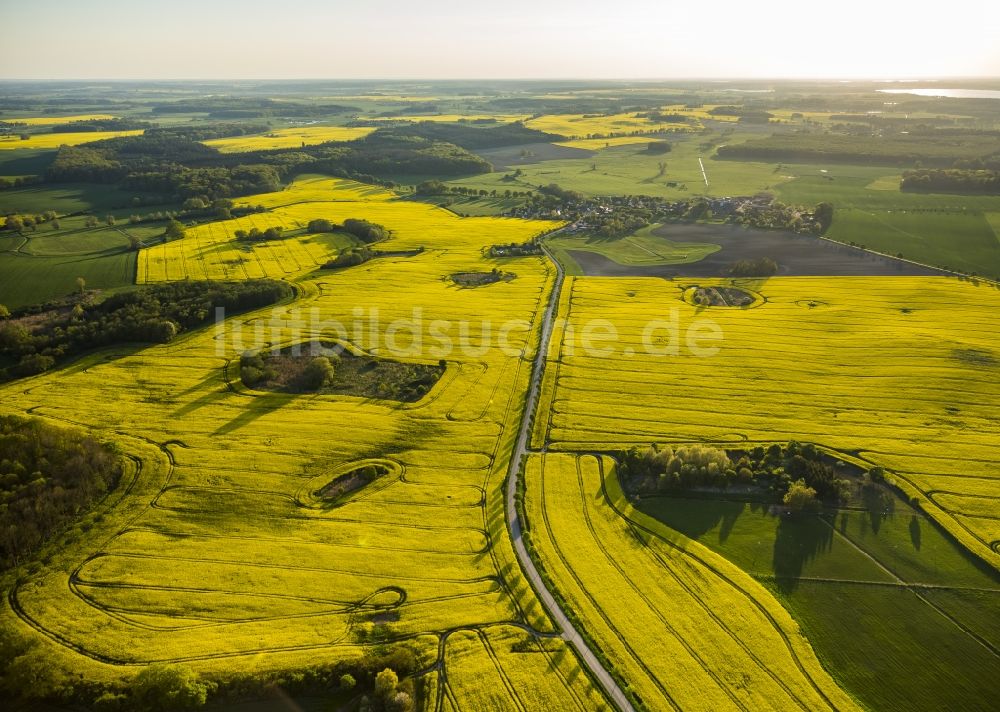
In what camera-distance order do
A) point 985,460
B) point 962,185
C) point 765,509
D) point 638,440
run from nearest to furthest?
point 765,509
point 985,460
point 638,440
point 962,185

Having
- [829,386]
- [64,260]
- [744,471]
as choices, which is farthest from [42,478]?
[64,260]

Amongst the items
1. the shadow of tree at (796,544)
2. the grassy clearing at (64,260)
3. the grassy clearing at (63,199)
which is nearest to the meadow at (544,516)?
the shadow of tree at (796,544)

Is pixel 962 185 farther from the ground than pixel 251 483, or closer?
farther from the ground

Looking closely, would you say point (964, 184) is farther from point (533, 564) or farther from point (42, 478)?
point (42, 478)

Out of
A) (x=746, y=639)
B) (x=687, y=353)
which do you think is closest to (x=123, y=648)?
(x=746, y=639)

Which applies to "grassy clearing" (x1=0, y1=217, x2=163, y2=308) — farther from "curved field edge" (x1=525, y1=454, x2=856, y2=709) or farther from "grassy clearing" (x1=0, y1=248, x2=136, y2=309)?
"curved field edge" (x1=525, y1=454, x2=856, y2=709)

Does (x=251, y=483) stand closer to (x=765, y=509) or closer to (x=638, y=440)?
(x=638, y=440)

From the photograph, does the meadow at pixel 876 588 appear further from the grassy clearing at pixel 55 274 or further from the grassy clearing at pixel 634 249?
Result: the grassy clearing at pixel 55 274

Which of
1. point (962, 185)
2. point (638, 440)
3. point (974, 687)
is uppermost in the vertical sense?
point (962, 185)

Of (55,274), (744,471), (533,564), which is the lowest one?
(533,564)
